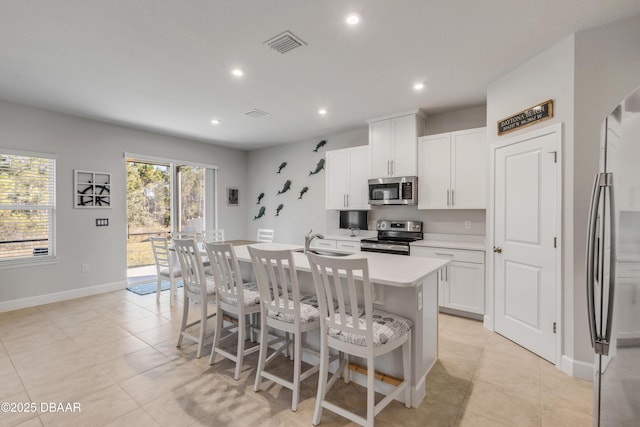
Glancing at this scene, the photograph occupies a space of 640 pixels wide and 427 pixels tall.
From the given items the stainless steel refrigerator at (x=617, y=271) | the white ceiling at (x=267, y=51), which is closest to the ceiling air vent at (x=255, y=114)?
the white ceiling at (x=267, y=51)

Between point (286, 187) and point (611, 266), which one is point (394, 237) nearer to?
point (286, 187)

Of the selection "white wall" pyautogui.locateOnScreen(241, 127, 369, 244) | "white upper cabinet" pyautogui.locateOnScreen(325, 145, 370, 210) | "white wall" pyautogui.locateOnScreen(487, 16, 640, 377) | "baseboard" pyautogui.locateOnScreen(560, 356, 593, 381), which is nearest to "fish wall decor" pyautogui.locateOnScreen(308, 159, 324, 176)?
"white wall" pyautogui.locateOnScreen(241, 127, 369, 244)

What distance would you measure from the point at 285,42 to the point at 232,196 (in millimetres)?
4658

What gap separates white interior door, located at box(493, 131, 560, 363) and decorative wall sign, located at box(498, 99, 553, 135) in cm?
15

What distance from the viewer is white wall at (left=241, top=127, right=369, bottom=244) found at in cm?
552

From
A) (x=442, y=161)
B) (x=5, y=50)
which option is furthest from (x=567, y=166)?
(x=5, y=50)

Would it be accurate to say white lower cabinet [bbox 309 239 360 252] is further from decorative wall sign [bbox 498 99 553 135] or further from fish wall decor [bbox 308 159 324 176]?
decorative wall sign [bbox 498 99 553 135]

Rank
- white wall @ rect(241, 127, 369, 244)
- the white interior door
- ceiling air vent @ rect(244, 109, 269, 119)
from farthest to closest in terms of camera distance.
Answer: white wall @ rect(241, 127, 369, 244)
ceiling air vent @ rect(244, 109, 269, 119)
the white interior door

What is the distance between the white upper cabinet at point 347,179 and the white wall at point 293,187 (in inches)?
17.0

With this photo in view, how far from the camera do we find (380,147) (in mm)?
4449

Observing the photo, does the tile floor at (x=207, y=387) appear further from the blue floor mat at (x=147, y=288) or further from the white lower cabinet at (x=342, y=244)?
the white lower cabinet at (x=342, y=244)

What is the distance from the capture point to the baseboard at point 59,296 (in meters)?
3.87

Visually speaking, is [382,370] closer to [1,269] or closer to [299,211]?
[299,211]

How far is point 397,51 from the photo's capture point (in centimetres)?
262
